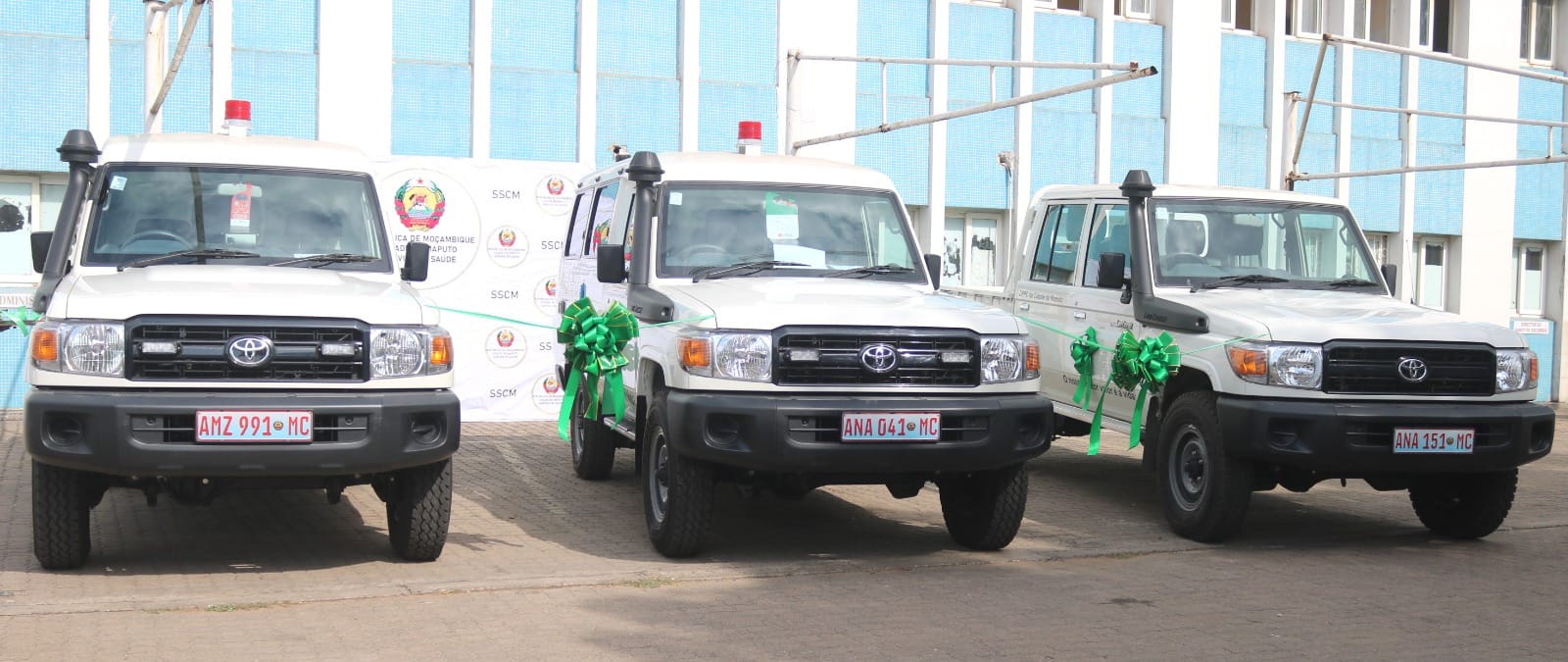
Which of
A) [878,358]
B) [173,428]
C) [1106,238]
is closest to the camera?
[173,428]

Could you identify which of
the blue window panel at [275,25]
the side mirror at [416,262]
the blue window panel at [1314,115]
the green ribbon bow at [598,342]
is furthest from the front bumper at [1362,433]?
the blue window panel at [1314,115]

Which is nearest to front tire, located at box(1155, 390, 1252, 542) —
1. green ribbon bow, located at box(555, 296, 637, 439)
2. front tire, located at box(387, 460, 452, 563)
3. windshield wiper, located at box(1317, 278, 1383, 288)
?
windshield wiper, located at box(1317, 278, 1383, 288)

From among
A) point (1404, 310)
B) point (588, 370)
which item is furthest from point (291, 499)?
point (1404, 310)

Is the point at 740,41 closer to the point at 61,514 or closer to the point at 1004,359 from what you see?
the point at 1004,359

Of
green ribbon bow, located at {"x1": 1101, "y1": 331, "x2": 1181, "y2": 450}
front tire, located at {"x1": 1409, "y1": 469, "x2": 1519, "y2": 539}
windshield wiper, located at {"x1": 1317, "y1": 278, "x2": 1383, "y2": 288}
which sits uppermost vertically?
windshield wiper, located at {"x1": 1317, "y1": 278, "x2": 1383, "y2": 288}

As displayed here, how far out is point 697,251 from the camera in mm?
8805

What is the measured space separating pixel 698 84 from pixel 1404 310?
1077 centimetres

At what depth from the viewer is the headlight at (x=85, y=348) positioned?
6.77m

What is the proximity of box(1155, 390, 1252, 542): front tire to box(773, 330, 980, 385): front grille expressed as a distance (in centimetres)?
166

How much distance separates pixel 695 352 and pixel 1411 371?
3.82 m

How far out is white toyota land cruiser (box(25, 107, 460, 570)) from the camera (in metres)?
6.77

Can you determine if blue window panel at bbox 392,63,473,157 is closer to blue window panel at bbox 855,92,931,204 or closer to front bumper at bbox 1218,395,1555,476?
blue window panel at bbox 855,92,931,204

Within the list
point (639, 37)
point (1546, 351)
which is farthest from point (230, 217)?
point (1546, 351)

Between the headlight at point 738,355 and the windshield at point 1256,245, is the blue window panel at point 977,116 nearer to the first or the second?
the windshield at point 1256,245
